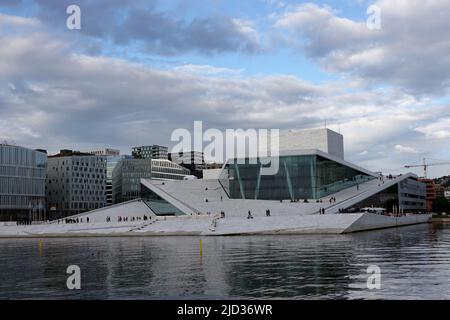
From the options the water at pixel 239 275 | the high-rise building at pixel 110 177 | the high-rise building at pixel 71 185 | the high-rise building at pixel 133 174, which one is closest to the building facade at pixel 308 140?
the high-rise building at pixel 133 174

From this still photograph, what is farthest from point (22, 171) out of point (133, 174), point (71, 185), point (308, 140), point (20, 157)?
point (308, 140)

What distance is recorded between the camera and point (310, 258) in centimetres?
2664

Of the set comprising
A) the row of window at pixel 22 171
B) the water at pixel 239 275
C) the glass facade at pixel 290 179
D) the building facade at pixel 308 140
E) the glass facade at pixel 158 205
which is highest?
the building facade at pixel 308 140

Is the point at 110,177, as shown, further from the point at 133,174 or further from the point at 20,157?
the point at 20,157

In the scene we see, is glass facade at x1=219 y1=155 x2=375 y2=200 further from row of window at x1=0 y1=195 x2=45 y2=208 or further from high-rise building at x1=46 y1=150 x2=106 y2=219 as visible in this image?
high-rise building at x1=46 y1=150 x2=106 y2=219

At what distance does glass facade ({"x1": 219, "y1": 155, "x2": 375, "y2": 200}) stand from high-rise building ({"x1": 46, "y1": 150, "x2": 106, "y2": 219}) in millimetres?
74305

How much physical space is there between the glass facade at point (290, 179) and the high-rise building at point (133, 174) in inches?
2330

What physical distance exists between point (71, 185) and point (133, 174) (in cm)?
1623

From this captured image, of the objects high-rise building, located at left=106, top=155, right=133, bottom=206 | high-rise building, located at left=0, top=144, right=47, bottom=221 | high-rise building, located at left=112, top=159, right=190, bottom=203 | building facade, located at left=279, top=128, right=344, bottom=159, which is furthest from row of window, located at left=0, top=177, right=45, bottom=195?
building facade, located at left=279, top=128, right=344, bottom=159

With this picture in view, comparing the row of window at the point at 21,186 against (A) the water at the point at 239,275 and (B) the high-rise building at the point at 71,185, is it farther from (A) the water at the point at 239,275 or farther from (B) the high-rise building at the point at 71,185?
(A) the water at the point at 239,275

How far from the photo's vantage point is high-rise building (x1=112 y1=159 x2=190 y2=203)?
13438 centimetres

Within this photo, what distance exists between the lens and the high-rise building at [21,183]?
4252 inches

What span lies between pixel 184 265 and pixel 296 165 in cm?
4569
